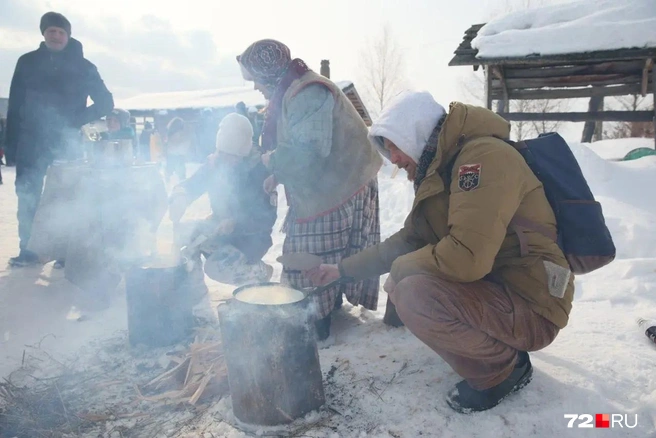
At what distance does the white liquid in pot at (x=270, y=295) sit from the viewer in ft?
8.16

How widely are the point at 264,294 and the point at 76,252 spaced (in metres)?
2.76

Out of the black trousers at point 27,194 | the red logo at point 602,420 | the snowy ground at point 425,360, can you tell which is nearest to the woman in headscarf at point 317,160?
the snowy ground at point 425,360

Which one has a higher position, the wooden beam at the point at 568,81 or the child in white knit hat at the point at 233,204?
the wooden beam at the point at 568,81

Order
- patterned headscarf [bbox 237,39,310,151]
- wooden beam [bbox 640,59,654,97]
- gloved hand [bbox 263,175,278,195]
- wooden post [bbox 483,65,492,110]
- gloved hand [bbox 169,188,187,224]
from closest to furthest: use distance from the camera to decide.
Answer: patterned headscarf [bbox 237,39,310,151]
gloved hand [bbox 263,175,278,195]
gloved hand [bbox 169,188,187,224]
wooden beam [bbox 640,59,654,97]
wooden post [bbox 483,65,492,110]

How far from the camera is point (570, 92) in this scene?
30.1 ft

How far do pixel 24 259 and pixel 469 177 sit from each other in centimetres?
538

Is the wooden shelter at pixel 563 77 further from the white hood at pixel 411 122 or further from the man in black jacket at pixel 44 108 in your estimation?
the white hood at pixel 411 122

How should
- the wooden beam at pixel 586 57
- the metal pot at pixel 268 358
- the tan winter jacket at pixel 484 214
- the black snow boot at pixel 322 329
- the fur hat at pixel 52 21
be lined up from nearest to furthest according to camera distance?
the tan winter jacket at pixel 484 214 → the metal pot at pixel 268 358 → the black snow boot at pixel 322 329 → the fur hat at pixel 52 21 → the wooden beam at pixel 586 57

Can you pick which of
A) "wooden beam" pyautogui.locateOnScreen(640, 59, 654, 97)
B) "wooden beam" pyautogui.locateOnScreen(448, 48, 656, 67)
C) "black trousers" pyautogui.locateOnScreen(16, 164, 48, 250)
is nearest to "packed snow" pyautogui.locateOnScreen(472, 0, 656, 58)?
"wooden beam" pyautogui.locateOnScreen(448, 48, 656, 67)

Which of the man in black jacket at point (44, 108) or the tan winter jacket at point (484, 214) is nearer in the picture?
the tan winter jacket at point (484, 214)

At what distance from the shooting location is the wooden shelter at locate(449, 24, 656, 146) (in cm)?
781

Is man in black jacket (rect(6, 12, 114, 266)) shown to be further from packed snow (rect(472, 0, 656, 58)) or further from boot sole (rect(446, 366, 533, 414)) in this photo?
packed snow (rect(472, 0, 656, 58))

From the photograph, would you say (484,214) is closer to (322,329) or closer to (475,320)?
(475,320)

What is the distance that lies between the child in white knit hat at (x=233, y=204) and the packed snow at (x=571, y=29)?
519 cm
